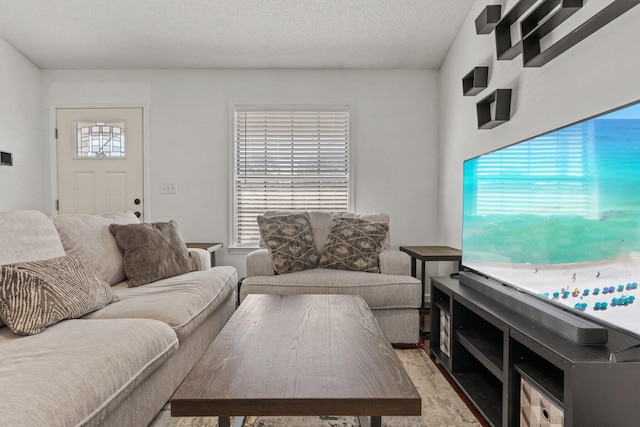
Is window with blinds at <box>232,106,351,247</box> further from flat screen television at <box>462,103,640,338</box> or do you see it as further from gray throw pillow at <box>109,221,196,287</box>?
flat screen television at <box>462,103,640,338</box>

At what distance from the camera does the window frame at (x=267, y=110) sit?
4.26m

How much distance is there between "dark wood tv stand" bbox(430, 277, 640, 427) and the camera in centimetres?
120

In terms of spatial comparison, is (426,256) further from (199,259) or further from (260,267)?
(199,259)

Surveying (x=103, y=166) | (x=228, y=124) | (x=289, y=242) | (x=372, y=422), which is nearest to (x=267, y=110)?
(x=228, y=124)

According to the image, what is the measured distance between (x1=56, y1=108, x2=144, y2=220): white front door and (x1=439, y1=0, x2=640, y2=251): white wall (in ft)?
10.0

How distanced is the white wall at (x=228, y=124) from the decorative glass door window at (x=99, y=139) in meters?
0.27

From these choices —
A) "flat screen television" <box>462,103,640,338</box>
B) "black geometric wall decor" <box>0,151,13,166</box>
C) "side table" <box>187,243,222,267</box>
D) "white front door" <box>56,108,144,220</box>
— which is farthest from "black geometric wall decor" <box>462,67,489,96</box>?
"black geometric wall decor" <box>0,151,13,166</box>

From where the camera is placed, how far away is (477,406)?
6.25 ft

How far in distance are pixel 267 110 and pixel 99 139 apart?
1.74 meters

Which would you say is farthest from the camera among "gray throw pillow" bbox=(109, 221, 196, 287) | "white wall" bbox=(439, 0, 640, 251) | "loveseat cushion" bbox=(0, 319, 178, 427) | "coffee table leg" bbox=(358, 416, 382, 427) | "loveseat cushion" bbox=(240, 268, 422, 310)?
"loveseat cushion" bbox=(240, 268, 422, 310)

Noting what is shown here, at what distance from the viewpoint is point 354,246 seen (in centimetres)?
332

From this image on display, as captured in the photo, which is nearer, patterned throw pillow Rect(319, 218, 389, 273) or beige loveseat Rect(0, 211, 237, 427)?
beige loveseat Rect(0, 211, 237, 427)

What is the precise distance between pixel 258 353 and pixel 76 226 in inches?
63.8

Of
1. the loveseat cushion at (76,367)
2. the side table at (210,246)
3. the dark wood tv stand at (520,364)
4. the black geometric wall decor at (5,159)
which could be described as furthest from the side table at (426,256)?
the black geometric wall decor at (5,159)
